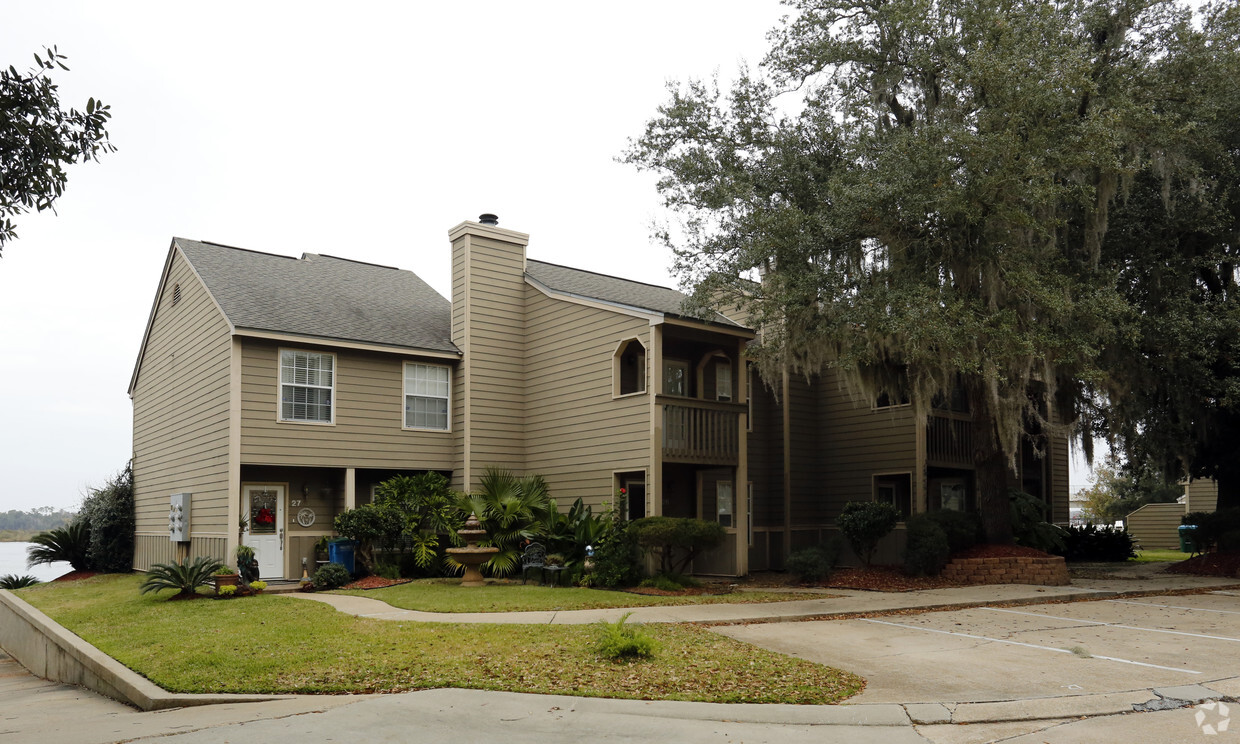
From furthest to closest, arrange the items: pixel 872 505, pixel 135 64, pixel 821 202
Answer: pixel 872 505 < pixel 821 202 < pixel 135 64

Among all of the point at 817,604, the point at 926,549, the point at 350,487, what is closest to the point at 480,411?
the point at 350,487

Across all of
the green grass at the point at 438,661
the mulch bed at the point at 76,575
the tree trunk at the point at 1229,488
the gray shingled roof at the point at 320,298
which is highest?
the gray shingled roof at the point at 320,298

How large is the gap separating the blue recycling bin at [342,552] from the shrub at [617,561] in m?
4.54

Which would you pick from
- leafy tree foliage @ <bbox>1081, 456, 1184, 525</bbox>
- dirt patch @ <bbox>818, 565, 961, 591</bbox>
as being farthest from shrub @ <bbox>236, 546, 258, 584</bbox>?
leafy tree foliage @ <bbox>1081, 456, 1184, 525</bbox>

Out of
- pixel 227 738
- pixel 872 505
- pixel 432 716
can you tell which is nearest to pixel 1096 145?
pixel 872 505

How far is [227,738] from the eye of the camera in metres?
6.45

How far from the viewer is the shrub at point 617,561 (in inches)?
608

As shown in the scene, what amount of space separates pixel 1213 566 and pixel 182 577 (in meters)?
18.7

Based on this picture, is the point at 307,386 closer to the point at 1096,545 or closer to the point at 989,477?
the point at 989,477

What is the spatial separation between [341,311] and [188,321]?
3.21 metres

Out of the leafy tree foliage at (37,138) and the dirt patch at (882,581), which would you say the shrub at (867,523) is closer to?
the dirt patch at (882,581)

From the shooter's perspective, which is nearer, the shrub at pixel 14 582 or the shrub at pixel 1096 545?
the shrub at pixel 14 582

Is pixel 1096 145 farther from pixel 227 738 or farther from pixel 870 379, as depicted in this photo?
pixel 227 738

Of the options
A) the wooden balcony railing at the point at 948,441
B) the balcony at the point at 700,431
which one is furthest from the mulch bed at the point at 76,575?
the wooden balcony railing at the point at 948,441
